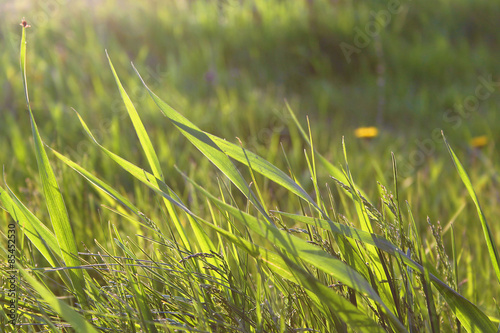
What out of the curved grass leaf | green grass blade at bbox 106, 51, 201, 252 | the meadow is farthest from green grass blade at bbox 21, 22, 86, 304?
the curved grass leaf

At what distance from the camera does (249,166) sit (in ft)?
2.02

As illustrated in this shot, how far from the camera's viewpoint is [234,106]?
2119mm

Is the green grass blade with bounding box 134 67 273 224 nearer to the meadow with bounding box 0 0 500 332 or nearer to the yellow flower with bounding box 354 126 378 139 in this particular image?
the meadow with bounding box 0 0 500 332

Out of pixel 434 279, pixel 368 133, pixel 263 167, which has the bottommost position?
pixel 368 133

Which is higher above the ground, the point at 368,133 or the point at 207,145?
the point at 207,145

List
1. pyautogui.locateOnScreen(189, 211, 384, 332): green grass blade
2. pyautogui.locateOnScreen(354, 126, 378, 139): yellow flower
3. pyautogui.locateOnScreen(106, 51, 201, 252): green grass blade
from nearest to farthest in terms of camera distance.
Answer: pyautogui.locateOnScreen(189, 211, 384, 332): green grass blade < pyautogui.locateOnScreen(106, 51, 201, 252): green grass blade < pyautogui.locateOnScreen(354, 126, 378, 139): yellow flower

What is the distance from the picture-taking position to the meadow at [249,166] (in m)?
0.60

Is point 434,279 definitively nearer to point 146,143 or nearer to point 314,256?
point 314,256

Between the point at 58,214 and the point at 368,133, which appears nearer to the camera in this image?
the point at 58,214

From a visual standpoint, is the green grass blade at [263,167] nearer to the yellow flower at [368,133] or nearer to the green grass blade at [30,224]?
the green grass blade at [30,224]

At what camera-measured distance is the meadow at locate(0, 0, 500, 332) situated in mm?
603

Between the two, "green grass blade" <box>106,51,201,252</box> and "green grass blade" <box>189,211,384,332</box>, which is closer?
"green grass blade" <box>189,211,384,332</box>

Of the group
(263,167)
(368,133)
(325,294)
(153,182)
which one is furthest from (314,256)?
(368,133)

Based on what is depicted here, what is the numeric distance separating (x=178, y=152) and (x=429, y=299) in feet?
4.06
